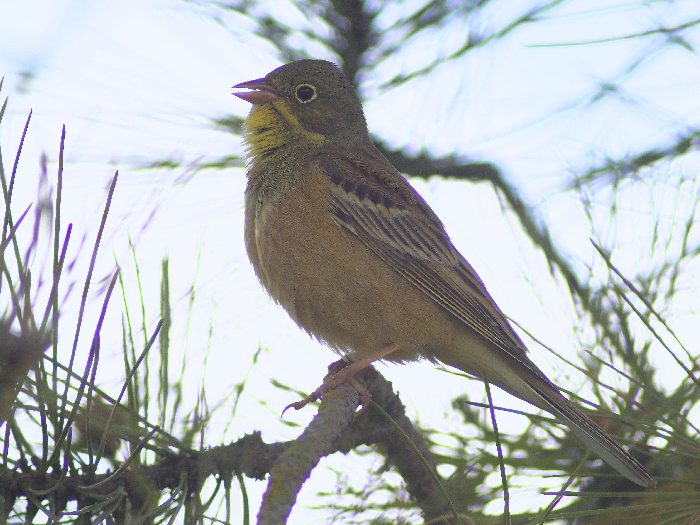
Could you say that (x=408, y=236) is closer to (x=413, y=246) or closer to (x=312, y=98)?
(x=413, y=246)

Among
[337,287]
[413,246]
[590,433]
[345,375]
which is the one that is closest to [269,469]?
[345,375]

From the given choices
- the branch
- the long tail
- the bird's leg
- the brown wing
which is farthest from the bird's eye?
the branch

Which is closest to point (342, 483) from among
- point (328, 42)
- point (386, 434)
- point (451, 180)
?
point (386, 434)

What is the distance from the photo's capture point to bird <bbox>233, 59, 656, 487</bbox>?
510 centimetres

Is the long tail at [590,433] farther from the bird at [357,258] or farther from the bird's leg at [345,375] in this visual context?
the bird's leg at [345,375]

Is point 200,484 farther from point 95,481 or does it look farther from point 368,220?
point 368,220

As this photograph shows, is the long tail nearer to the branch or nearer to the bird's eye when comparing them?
the branch

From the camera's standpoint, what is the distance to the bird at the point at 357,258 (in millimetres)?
5098

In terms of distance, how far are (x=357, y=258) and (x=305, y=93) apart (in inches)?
61.1

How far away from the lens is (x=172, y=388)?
11.8 ft

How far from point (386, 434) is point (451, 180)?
1.51m

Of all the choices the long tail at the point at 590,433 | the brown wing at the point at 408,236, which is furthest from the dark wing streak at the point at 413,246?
the long tail at the point at 590,433

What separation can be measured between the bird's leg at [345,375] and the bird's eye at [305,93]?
1906 mm

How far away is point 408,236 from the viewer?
225 inches
